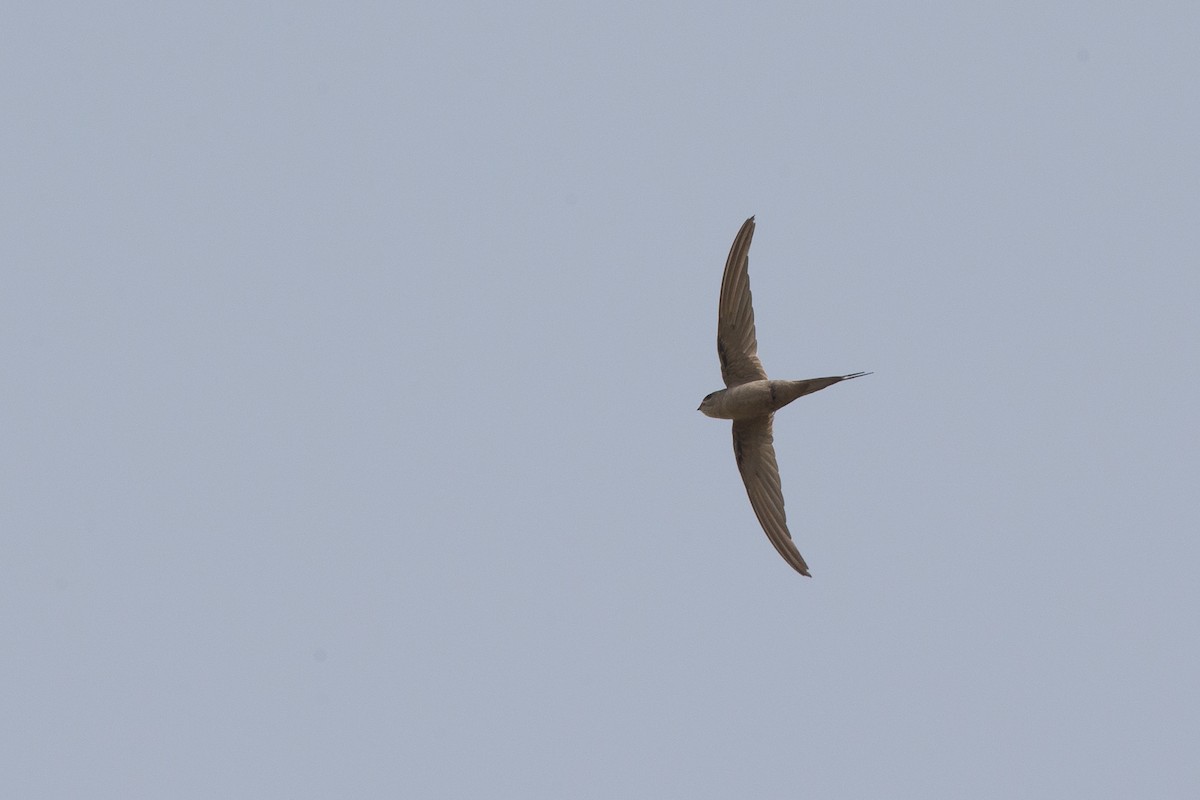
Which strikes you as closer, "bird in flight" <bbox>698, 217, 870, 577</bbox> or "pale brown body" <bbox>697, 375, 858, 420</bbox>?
"pale brown body" <bbox>697, 375, 858, 420</bbox>

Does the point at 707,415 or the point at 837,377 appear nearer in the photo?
the point at 837,377

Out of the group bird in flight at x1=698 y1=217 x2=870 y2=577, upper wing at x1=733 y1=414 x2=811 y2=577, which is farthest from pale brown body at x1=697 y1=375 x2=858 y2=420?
upper wing at x1=733 y1=414 x2=811 y2=577

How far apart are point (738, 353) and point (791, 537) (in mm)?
2434

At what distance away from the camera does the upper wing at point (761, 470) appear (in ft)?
58.3

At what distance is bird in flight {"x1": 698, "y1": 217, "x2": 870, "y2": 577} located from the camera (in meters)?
17.5

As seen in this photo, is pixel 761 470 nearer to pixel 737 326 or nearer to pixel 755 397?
pixel 755 397

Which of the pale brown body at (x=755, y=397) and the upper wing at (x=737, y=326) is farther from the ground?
the upper wing at (x=737, y=326)

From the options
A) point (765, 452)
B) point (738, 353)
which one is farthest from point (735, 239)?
point (765, 452)

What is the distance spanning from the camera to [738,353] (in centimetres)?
1781

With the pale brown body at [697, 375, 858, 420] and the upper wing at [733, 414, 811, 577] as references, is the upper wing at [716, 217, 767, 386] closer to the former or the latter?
the pale brown body at [697, 375, 858, 420]

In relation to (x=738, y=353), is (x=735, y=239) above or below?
above

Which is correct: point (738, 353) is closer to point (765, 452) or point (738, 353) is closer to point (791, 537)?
point (765, 452)

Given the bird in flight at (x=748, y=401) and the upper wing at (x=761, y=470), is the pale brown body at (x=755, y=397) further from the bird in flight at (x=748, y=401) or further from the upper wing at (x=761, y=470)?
the upper wing at (x=761, y=470)

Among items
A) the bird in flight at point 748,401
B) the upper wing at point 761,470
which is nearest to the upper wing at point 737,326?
the bird in flight at point 748,401
